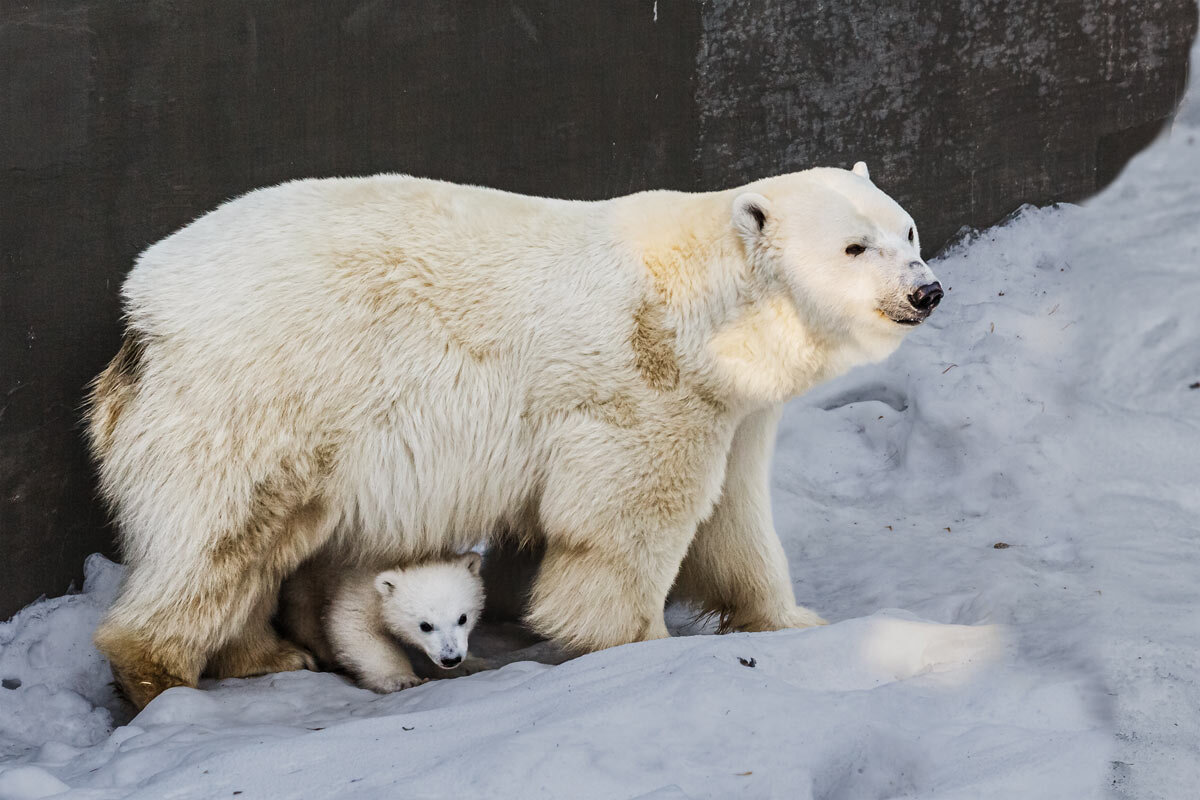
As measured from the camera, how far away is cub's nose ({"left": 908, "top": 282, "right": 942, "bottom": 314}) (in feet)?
12.4

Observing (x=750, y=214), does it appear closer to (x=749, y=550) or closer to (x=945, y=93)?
(x=749, y=550)

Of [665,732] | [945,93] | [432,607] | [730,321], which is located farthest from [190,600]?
[945,93]

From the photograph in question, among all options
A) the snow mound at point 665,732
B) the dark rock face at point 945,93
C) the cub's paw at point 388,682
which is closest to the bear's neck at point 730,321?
the snow mound at point 665,732

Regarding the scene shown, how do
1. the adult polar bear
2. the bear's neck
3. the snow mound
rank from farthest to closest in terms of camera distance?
1. the bear's neck
2. the adult polar bear
3. the snow mound

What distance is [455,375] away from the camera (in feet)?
13.4

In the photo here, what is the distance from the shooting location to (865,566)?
5051mm

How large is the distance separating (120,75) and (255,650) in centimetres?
205

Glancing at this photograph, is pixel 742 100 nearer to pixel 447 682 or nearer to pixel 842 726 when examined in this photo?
pixel 447 682

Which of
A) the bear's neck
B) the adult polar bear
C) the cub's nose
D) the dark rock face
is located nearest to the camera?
the cub's nose

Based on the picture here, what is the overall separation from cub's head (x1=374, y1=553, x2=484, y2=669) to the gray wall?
1150 millimetres

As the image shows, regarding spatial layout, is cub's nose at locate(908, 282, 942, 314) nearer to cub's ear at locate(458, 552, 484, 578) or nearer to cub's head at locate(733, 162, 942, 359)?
cub's head at locate(733, 162, 942, 359)

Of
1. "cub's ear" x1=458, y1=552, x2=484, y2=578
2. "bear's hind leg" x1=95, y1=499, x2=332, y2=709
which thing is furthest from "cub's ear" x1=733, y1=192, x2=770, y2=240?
"bear's hind leg" x1=95, y1=499, x2=332, y2=709

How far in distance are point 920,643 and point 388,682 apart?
1.78 meters

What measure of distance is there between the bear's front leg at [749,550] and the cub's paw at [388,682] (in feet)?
3.79
